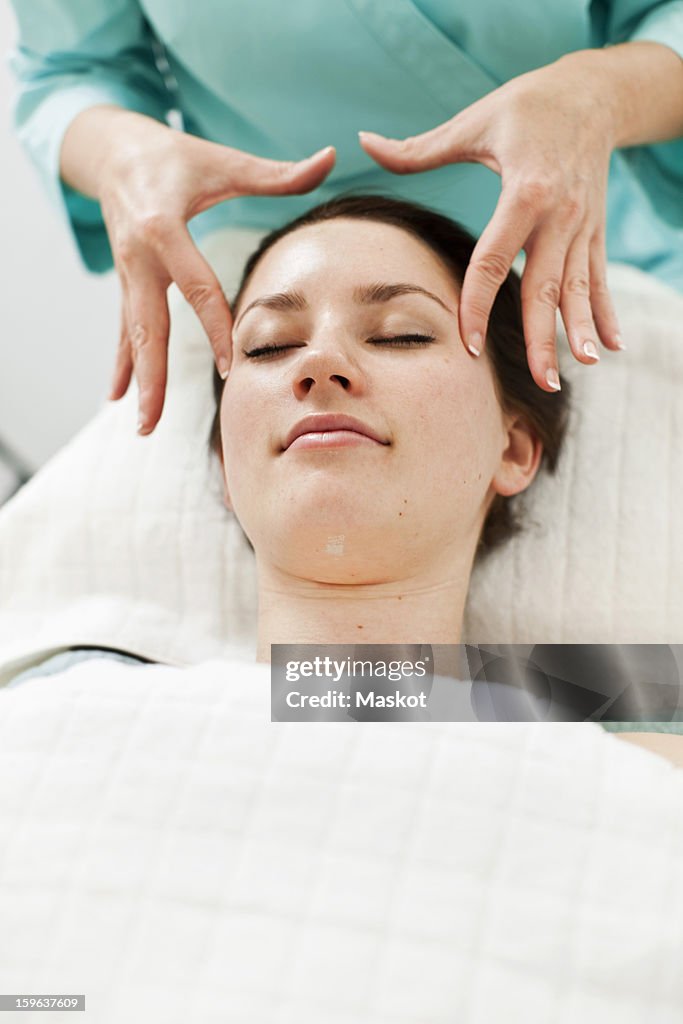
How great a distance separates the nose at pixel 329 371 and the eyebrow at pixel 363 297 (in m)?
0.06

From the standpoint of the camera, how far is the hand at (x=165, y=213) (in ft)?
2.90

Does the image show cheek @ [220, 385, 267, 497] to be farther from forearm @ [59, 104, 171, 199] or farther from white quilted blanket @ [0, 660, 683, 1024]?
forearm @ [59, 104, 171, 199]

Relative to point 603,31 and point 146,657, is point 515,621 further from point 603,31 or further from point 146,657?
point 603,31

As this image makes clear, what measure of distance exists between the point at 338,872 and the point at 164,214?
1.90ft

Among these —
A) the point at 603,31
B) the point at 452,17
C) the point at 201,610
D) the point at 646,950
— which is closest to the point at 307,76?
the point at 452,17

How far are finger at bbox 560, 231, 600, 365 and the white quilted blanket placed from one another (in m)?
0.32

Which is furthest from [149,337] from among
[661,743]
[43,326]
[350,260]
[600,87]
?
[43,326]

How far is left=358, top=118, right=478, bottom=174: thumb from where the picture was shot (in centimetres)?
85

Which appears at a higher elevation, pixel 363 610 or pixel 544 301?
pixel 544 301

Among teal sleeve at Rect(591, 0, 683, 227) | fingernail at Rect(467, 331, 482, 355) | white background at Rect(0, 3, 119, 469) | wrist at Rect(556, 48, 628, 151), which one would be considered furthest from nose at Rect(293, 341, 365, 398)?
white background at Rect(0, 3, 119, 469)

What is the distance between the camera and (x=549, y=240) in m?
0.80

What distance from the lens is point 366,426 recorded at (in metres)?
0.75

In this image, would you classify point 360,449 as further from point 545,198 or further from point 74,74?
point 74,74

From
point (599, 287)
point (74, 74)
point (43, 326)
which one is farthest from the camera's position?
point (43, 326)
